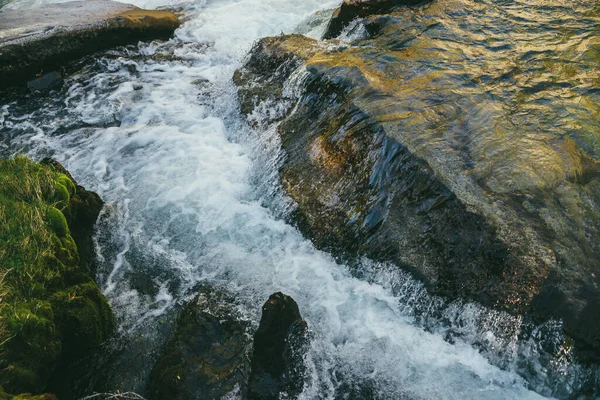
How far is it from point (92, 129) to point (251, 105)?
3886mm

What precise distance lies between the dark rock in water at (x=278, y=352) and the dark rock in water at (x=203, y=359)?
0.15 meters

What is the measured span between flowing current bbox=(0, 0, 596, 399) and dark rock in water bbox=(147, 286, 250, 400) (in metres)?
0.37

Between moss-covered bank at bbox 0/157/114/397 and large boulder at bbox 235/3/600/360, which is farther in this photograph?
large boulder at bbox 235/3/600/360

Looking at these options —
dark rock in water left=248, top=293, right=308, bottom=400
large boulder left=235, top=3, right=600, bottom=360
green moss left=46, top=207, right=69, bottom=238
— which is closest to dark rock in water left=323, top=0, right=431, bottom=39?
large boulder left=235, top=3, right=600, bottom=360

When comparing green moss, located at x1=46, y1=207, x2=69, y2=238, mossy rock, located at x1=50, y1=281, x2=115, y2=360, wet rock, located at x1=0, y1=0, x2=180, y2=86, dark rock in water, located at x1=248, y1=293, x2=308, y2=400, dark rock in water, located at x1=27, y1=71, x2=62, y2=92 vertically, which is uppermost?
wet rock, located at x1=0, y1=0, x2=180, y2=86

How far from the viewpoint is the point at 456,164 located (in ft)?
18.9

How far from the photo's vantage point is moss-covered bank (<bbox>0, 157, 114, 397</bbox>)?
13.9 feet

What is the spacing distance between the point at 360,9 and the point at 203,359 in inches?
362

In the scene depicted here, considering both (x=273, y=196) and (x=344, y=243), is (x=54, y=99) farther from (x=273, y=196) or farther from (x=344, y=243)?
(x=344, y=243)

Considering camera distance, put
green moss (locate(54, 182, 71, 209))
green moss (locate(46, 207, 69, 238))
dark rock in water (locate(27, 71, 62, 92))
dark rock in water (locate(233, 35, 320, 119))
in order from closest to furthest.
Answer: green moss (locate(46, 207, 69, 238))
green moss (locate(54, 182, 71, 209))
dark rock in water (locate(233, 35, 320, 119))
dark rock in water (locate(27, 71, 62, 92))

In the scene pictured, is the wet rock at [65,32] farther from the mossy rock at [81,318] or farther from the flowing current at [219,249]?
the mossy rock at [81,318]

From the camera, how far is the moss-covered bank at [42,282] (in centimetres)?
423

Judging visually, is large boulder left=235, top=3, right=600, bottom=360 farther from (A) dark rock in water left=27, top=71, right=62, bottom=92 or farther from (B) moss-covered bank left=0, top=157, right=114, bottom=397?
(A) dark rock in water left=27, top=71, right=62, bottom=92

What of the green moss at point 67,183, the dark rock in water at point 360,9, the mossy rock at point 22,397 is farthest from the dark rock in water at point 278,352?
the dark rock in water at point 360,9
